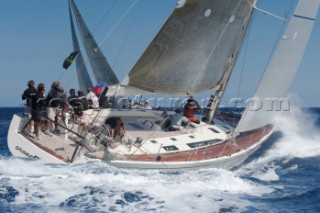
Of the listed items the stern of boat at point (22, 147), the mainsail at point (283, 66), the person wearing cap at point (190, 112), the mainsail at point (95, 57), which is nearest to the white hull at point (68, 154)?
the stern of boat at point (22, 147)

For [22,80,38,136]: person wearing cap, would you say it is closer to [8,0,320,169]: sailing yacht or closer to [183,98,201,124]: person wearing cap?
[8,0,320,169]: sailing yacht

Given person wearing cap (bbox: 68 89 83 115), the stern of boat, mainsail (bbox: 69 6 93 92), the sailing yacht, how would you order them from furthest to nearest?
mainsail (bbox: 69 6 93 92), person wearing cap (bbox: 68 89 83 115), the sailing yacht, the stern of boat

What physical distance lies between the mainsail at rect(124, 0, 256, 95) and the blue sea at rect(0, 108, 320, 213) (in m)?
3.03

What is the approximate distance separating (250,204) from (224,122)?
7.30 metres

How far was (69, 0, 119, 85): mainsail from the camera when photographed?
2602 cm

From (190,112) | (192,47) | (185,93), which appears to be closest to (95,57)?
(190,112)

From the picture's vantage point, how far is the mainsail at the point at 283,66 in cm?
1441

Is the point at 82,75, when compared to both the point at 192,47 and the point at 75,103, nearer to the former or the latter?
the point at 75,103

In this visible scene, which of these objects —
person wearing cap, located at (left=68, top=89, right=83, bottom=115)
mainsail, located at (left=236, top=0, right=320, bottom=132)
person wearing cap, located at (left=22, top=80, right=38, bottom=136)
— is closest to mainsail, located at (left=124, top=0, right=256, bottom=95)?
mainsail, located at (left=236, top=0, right=320, bottom=132)

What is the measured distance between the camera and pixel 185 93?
14094 mm

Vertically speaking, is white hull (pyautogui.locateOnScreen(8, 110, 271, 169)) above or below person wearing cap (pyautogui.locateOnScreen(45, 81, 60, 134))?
below

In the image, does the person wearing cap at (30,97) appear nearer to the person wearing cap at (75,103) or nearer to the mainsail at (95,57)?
the person wearing cap at (75,103)

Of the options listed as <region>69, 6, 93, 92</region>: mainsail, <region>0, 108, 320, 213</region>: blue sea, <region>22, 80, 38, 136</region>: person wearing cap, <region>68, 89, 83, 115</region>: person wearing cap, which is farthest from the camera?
<region>69, 6, 93, 92</region>: mainsail

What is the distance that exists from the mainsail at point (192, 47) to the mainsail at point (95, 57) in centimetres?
1182
